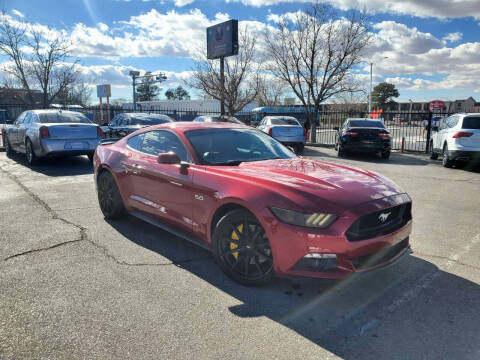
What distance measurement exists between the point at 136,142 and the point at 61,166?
21.2ft

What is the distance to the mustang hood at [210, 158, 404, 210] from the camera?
300cm

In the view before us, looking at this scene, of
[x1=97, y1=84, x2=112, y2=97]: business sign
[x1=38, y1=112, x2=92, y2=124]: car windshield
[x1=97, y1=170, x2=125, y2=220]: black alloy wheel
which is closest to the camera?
[x1=97, y1=170, x2=125, y2=220]: black alloy wheel

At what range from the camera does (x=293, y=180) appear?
3.26 metres

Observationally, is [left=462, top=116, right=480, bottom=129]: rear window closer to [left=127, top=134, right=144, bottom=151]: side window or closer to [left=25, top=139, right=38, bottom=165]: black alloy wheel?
[left=127, top=134, right=144, bottom=151]: side window

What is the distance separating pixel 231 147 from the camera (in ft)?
13.9

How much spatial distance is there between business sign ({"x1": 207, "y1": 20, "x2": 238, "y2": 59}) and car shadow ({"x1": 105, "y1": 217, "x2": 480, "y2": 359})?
21459 mm

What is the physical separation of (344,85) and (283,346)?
19.0m

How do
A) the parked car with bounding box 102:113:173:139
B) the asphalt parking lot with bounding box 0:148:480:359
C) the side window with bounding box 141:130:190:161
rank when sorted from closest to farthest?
the asphalt parking lot with bounding box 0:148:480:359
the side window with bounding box 141:130:190:161
the parked car with bounding box 102:113:173:139

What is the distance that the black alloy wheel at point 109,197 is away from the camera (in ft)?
16.9

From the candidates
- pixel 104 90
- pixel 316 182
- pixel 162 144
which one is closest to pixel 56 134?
pixel 162 144

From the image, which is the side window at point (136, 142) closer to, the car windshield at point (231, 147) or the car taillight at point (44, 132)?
the car windshield at point (231, 147)

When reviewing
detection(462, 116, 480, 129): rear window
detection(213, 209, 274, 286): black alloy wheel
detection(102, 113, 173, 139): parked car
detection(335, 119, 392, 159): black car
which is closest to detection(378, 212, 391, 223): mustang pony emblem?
detection(213, 209, 274, 286): black alloy wheel

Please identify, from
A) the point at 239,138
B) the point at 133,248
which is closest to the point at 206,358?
the point at 133,248

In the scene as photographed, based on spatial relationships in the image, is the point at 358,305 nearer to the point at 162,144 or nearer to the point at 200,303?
the point at 200,303
